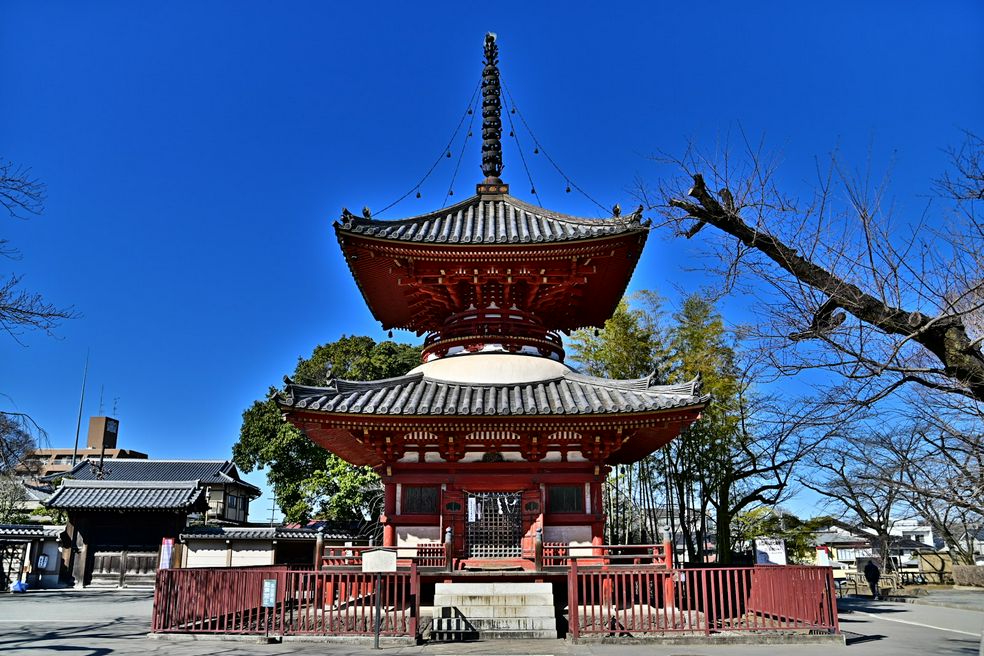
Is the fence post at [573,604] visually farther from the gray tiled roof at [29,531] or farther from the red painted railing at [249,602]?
the gray tiled roof at [29,531]

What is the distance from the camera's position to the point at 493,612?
11852 millimetres

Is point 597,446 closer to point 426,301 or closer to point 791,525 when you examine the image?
point 426,301

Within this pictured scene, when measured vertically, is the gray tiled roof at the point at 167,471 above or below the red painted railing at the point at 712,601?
above

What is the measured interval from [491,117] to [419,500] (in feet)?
35.9

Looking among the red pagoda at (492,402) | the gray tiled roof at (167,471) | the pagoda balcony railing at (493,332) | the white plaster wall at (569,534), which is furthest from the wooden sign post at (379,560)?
the gray tiled roof at (167,471)

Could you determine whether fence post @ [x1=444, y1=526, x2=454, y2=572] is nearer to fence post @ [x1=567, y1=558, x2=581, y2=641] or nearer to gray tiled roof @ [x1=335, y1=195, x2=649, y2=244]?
fence post @ [x1=567, y1=558, x2=581, y2=641]

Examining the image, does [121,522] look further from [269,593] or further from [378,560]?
[378,560]

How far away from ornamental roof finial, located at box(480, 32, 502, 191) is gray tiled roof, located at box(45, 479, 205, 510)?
22.0m

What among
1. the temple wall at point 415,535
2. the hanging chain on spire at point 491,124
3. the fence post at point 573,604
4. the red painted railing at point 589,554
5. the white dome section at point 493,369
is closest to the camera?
the fence post at point 573,604

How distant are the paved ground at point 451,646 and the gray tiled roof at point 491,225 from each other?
24.8 feet

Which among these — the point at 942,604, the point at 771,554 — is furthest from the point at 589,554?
the point at 771,554

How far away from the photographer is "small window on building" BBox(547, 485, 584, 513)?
45.6ft

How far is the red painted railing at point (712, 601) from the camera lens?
36.5 feet

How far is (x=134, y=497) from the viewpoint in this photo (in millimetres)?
31797
